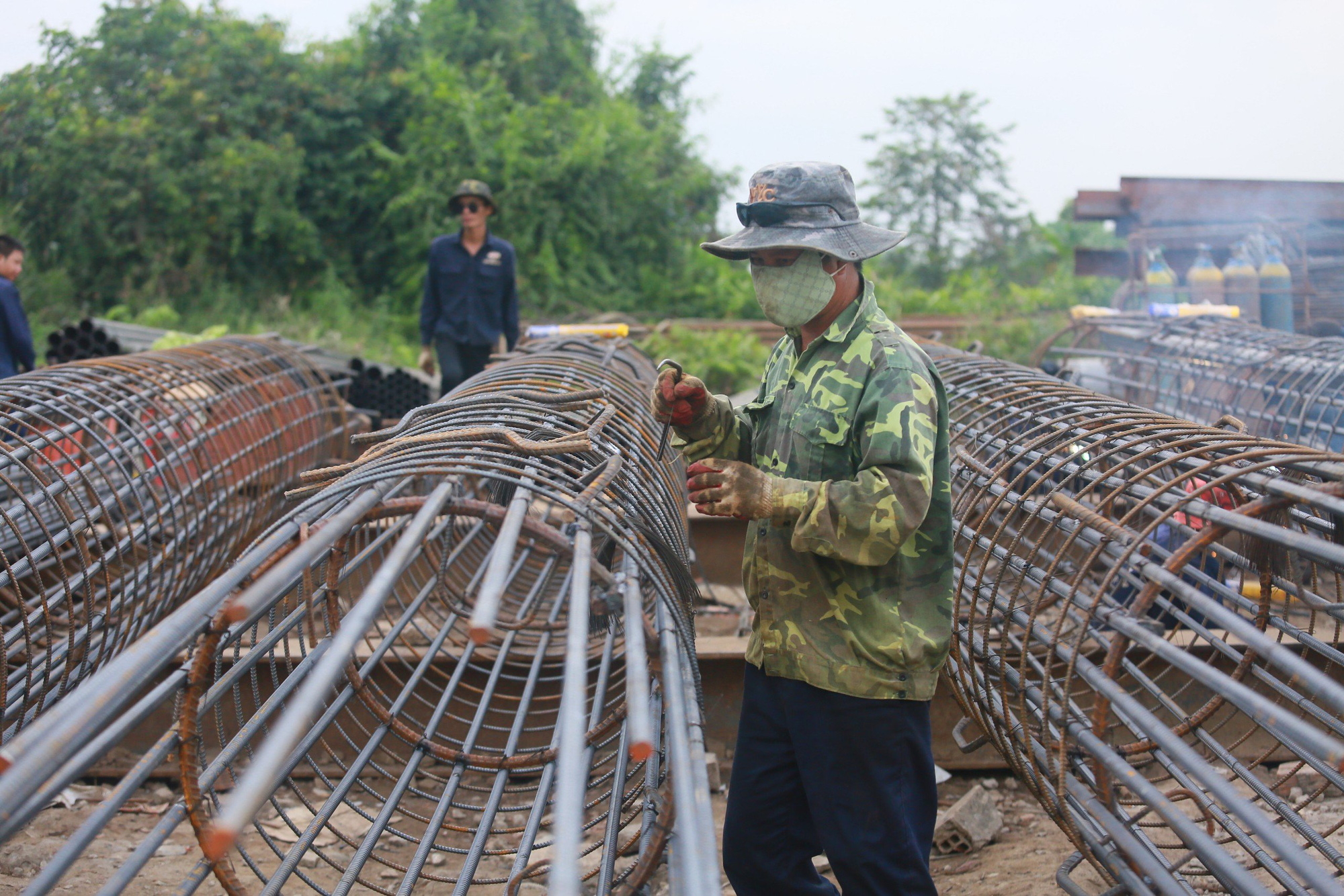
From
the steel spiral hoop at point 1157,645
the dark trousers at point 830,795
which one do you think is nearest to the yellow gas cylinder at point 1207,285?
the steel spiral hoop at point 1157,645

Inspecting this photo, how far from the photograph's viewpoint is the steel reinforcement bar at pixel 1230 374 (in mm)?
5020

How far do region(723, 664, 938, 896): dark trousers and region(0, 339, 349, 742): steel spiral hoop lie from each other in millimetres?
2255

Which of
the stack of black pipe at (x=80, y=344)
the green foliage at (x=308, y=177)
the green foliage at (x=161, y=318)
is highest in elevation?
the green foliage at (x=308, y=177)

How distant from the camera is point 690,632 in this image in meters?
2.77

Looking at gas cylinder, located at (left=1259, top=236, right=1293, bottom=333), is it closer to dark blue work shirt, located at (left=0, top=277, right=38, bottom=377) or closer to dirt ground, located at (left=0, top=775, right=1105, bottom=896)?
dirt ground, located at (left=0, top=775, right=1105, bottom=896)

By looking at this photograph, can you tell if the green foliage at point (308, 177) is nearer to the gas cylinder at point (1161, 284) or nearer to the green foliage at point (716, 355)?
the green foliage at point (716, 355)

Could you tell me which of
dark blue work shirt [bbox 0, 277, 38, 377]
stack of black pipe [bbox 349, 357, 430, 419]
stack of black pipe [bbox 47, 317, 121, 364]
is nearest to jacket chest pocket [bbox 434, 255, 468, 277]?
stack of black pipe [bbox 349, 357, 430, 419]

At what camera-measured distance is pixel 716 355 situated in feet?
35.2

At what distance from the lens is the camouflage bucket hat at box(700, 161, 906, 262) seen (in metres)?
2.41

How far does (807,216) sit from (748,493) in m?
0.71

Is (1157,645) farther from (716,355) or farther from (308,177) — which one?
(308,177)

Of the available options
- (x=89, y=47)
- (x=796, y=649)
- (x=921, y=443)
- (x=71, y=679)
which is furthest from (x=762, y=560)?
(x=89, y=47)

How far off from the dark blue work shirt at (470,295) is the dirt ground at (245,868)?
366cm

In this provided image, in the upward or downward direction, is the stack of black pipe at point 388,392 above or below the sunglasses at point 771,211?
below
